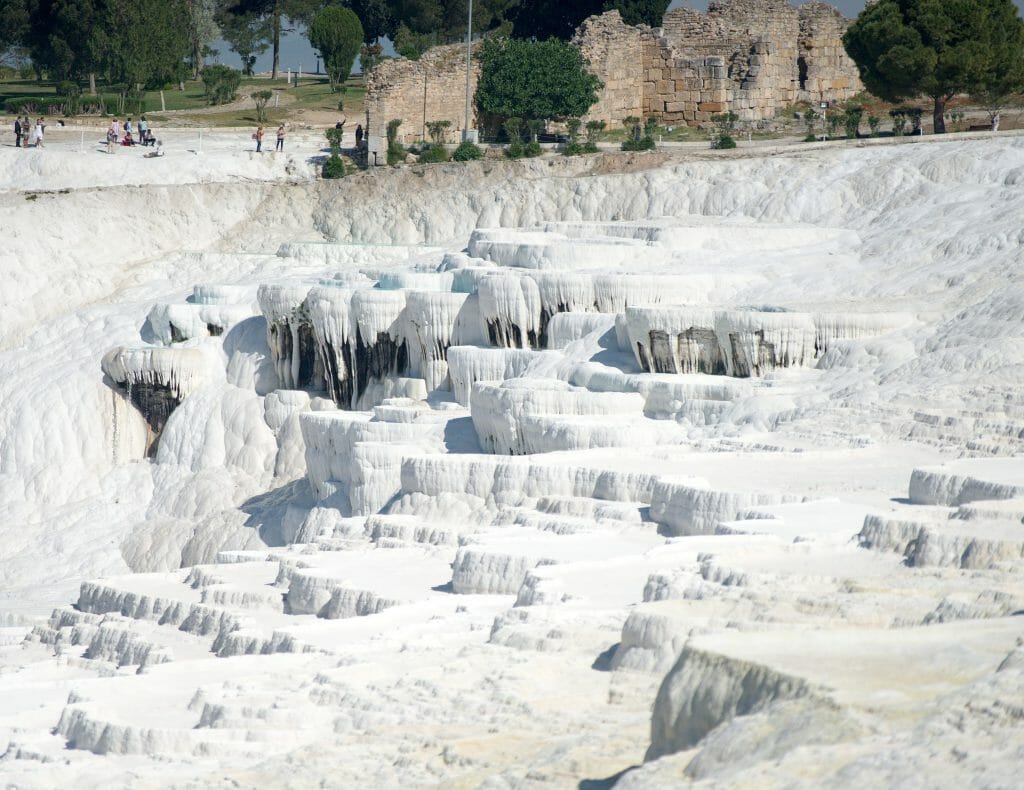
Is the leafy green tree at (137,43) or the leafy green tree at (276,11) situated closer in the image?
the leafy green tree at (137,43)

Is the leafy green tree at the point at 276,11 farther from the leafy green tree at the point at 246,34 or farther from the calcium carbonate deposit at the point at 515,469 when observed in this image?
the calcium carbonate deposit at the point at 515,469

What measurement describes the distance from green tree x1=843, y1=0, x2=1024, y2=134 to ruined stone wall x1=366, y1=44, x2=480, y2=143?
350 inches

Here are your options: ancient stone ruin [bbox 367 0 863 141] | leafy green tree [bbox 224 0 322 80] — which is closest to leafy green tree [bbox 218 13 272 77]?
leafy green tree [bbox 224 0 322 80]

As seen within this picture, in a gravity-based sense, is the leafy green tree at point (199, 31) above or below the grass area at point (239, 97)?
above

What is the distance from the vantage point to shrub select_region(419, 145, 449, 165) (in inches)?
1657

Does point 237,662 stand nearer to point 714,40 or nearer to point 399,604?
point 399,604

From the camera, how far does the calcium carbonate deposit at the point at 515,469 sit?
12266 mm

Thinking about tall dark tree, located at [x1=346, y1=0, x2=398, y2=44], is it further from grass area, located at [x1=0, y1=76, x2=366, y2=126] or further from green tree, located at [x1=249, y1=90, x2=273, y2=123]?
green tree, located at [x1=249, y1=90, x2=273, y2=123]

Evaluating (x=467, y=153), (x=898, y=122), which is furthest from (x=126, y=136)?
(x=898, y=122)

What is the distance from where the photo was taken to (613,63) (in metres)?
46.3

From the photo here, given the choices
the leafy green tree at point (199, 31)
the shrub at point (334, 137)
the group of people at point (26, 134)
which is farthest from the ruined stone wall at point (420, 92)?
the leafy green tree at point (199, 31)

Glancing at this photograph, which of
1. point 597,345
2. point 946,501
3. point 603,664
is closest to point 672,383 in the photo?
point 597,345

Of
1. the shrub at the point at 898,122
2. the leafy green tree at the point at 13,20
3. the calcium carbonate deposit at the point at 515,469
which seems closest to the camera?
the calcium carbonate deposit at the point at 515,469

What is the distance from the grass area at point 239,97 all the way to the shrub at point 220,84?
31 centimetres
